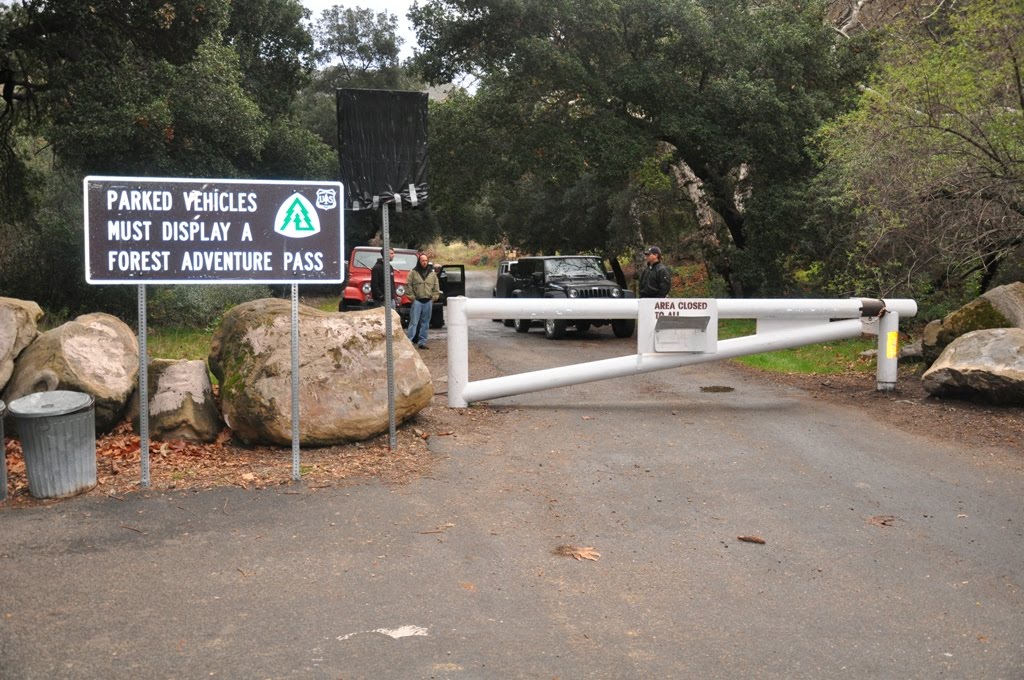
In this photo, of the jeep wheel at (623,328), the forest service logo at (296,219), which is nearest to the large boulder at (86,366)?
the forest service logo at (296,219)

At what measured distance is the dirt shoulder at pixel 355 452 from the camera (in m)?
7.83

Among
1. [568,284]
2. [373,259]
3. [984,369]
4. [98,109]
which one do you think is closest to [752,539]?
[984,369]

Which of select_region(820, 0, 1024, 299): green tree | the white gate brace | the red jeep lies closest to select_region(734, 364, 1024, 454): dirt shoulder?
the white gate brace

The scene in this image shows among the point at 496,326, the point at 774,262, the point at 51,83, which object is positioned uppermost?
the point at 51,83

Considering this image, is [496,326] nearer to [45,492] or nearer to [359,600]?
[45,492]

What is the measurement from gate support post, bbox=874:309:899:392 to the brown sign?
7.46m

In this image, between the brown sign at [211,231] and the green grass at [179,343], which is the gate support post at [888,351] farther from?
the green grass at [179,343]

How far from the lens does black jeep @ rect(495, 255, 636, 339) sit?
2144cm

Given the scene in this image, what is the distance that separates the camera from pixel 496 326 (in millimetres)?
28078

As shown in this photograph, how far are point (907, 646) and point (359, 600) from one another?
9.29ft

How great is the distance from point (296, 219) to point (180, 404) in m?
2.21

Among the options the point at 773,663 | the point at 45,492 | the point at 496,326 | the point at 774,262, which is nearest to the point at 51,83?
the point at 496,326

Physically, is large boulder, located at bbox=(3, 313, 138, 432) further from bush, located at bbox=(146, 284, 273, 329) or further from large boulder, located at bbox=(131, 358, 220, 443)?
bush, located at bbox=(146, 284, 273, 329)

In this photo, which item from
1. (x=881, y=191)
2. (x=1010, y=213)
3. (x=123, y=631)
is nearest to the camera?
(x=123, y=631)
